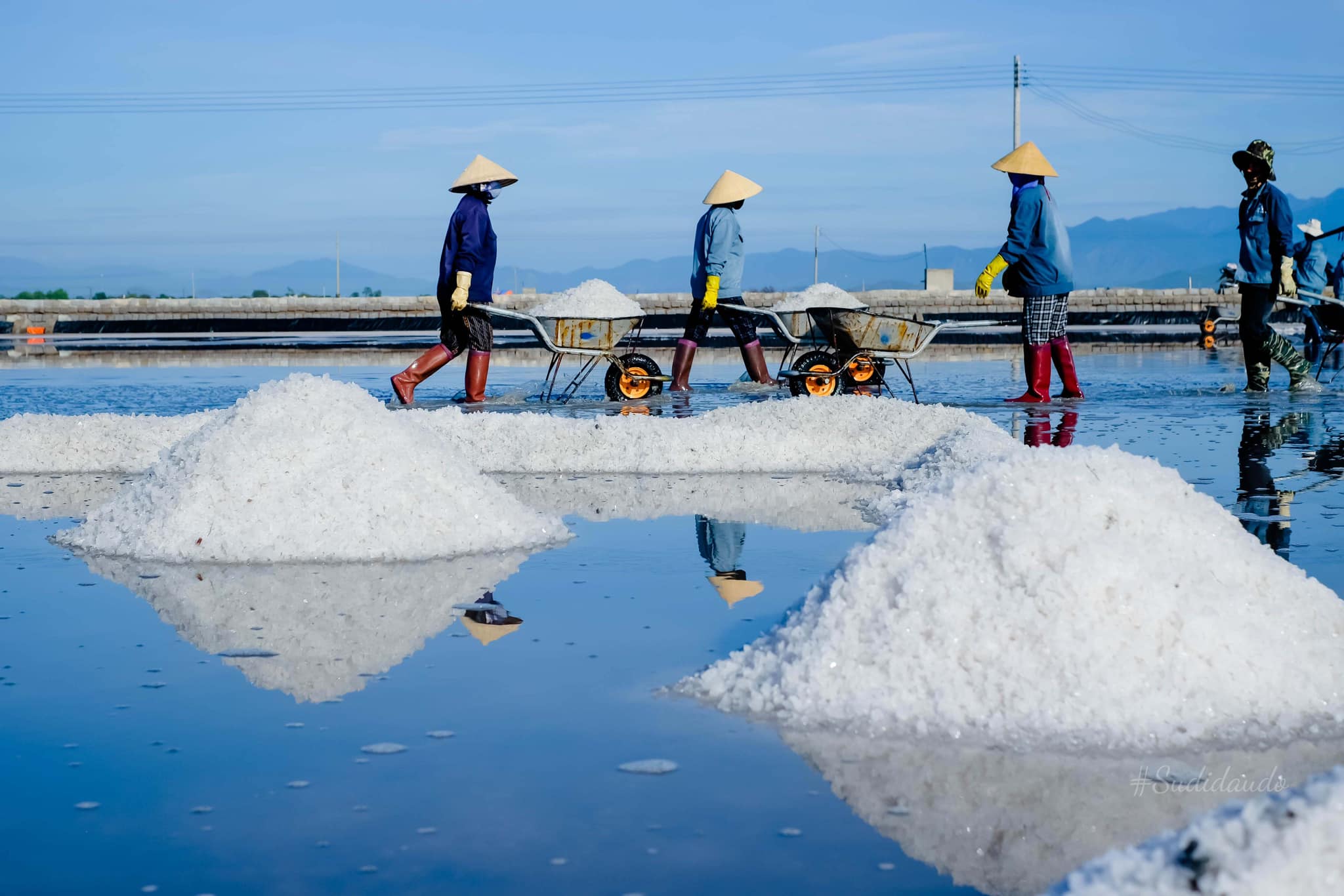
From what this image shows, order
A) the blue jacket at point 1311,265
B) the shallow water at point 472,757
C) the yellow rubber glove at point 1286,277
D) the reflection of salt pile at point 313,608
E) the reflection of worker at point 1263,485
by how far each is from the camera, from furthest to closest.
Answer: the blue jacket at point 1311,265
the yellow rubber glove at point 1286,277
the reflection of worker at point 1263,485
the reflection of salt pile at point 313,608
the shallow water at point 472,757

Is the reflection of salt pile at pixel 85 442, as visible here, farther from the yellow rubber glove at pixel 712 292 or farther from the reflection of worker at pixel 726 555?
the yellow rubber glove at pixel 712 292

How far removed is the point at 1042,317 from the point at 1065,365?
2.02 ft

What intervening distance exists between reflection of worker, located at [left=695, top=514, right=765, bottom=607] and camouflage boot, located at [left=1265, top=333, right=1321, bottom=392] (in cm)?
804

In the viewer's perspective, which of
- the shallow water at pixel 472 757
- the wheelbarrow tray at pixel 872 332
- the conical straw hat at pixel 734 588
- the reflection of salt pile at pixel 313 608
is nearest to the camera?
the shallow water at pixel 472 757

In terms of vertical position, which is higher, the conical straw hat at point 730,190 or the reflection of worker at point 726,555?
the conical straw hat at point 730,190

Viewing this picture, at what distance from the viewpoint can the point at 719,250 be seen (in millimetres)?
12328

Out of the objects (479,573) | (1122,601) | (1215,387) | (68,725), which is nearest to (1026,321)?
(1215,387)

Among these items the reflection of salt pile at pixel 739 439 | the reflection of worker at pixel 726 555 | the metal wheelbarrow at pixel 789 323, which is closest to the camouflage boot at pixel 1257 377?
the metal wheelbarrow at pixel 789 323

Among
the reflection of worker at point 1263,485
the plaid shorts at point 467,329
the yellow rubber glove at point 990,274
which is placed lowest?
the reflection of worker at point 1263,485

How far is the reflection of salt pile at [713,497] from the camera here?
547cm

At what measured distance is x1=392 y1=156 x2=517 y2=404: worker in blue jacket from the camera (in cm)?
1071

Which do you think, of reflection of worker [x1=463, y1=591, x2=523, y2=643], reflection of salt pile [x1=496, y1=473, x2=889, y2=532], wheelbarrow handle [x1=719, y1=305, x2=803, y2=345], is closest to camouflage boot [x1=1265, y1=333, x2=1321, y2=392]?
wheelbarrow handle [x1=719, y1=305, x2=803, y2=345]

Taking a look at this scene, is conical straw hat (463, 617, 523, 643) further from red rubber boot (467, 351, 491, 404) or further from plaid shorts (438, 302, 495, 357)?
red rubber boot (467, 351, 491, 404)

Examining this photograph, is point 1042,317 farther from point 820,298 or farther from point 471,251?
point 471,251
